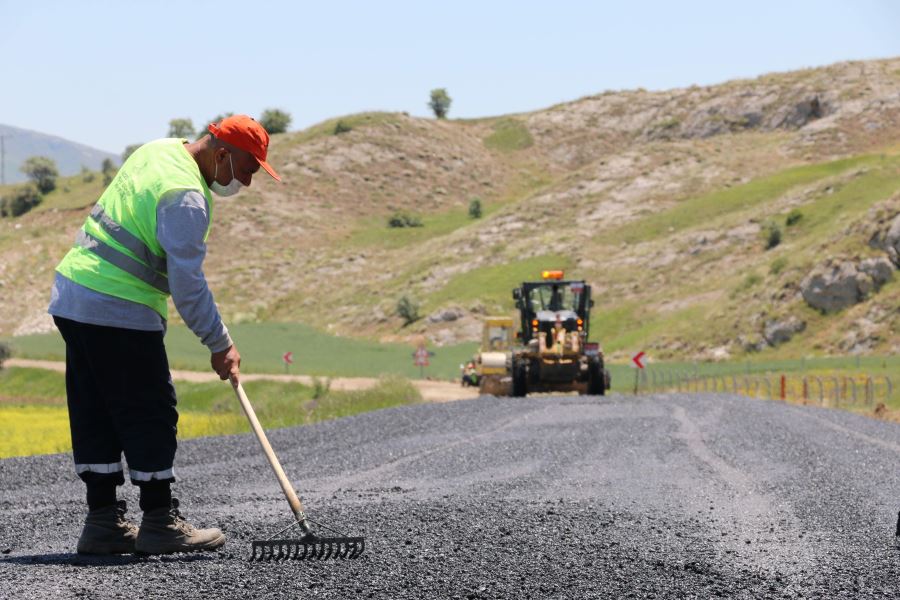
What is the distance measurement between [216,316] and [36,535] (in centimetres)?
269

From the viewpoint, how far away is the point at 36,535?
319 inches

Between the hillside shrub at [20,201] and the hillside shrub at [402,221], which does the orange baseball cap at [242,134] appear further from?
the hillside shrub at [20,201]

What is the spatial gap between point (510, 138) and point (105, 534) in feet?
479

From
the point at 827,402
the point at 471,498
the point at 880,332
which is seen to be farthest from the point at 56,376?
the point at 471,498

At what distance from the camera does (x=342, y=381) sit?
168 ft

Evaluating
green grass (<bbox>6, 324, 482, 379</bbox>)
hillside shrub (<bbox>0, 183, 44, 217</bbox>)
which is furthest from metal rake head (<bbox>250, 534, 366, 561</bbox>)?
hillside shrub (<bbox>0, 183, 44, 217</bbox>)

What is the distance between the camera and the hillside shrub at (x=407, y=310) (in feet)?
277

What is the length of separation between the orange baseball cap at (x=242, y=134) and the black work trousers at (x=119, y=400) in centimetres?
112

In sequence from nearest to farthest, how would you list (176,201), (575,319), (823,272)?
(176,201) → (575,319) → (823,272)

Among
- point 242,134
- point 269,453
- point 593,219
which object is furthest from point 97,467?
point 593,219

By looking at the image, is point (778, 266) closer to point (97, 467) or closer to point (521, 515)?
point (521, 515)

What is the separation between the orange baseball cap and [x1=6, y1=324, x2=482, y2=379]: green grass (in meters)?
48.4

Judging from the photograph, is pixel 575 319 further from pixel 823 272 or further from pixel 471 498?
pixel 823 272

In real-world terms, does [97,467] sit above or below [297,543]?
above
